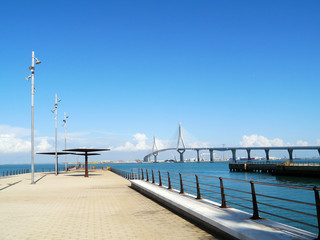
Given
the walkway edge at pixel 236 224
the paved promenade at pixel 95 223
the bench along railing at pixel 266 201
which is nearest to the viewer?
the walkway edge at pixel 236 224

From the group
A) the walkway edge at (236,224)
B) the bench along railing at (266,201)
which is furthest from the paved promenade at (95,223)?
the bench along railing at (266,201)

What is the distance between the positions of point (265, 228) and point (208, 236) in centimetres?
139

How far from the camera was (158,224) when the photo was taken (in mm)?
9508

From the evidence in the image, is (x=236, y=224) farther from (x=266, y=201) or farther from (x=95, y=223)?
(x=266, y=201)

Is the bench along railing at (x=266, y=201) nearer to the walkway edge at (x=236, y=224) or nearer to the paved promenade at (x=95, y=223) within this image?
the walkway edge at (x=236, y=224)

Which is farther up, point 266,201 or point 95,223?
point 95,223

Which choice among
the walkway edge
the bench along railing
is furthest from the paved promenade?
the bench along railing

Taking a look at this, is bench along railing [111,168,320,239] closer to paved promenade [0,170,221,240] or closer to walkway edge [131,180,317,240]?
walkway edge [131,180,317,240]

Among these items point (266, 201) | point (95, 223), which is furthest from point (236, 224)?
point (266, 201)

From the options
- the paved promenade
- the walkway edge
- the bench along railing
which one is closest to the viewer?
the walkway edge

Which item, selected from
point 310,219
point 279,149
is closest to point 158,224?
point 310,219

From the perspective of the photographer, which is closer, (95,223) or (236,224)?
(236,224)

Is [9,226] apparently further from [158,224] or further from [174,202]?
[174,202]

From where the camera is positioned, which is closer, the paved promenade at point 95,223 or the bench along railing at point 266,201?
the bench along railing at point 266,201
